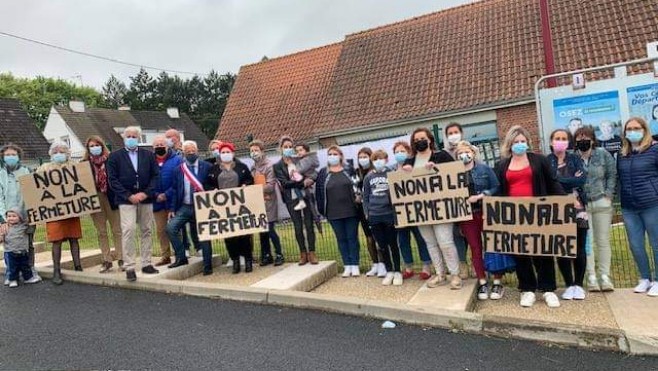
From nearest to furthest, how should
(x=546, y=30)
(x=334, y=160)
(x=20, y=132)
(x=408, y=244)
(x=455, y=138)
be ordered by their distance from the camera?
(x=455, y=138) < (x=408, y=244) < (x=334, y=160) < (x=546, y=30) < (x=20, y=132)

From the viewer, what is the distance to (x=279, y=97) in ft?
87.0

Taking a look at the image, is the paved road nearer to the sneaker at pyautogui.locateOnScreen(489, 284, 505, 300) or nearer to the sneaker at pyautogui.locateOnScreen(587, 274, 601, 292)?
the sneaker at pyautogui.locateOnScreen(489, 284, 505, 300)

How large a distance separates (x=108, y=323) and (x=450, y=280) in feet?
12.8

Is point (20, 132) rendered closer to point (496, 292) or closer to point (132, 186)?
point (132, 186)

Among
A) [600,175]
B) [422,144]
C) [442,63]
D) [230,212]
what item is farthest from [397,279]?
[442,63]

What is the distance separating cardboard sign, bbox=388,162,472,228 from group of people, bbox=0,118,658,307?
0.12 metres

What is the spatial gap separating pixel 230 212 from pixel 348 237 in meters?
1.66

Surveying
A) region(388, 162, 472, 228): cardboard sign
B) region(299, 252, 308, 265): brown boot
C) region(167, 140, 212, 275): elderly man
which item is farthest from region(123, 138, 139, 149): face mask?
region(388, 162, 472, 228): cardboard sign

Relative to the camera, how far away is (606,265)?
5.86 m

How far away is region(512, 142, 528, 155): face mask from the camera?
18.2 ft

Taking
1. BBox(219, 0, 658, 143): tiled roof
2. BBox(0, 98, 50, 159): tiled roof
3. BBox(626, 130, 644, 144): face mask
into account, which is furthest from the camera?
BBox(0, 98, 50, 159): tiled roof

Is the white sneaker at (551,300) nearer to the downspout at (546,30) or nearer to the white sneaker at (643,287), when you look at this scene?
the white sneaker at (643,287)

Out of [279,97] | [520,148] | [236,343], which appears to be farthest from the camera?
[279,97]

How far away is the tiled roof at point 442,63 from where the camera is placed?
18.6m
